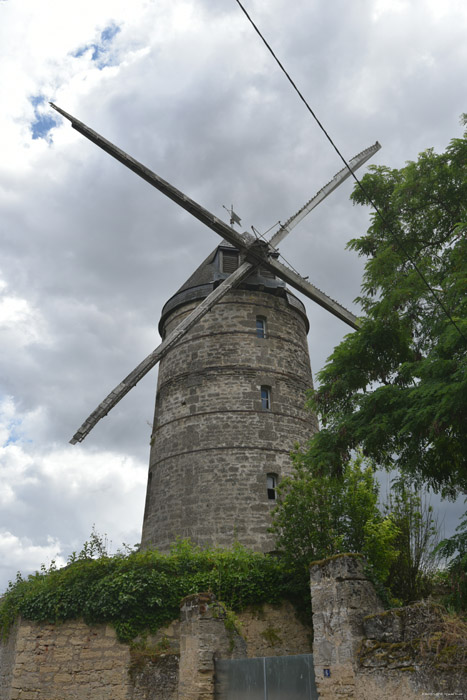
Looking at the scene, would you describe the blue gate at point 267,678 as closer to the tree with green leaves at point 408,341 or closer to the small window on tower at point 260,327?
the tree with green leaves at point 408,341

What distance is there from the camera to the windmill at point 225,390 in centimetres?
1630

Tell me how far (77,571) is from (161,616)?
6.70 ft

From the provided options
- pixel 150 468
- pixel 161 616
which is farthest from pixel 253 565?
pixel 150 468

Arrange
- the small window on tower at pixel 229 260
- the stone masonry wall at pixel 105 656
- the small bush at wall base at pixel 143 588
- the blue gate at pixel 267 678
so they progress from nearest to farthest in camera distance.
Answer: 1. the blue gate at pixel 267 678
2. the stone masonry wall at pixel 105 656
3. the small bush at wall base at pixel 143 588
4. the small window on tower at pixel 229 260

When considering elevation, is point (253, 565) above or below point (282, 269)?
below

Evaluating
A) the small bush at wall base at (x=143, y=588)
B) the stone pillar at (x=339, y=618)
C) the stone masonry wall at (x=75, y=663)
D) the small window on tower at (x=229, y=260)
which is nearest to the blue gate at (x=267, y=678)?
the stone pillar at (x=339, y=618)

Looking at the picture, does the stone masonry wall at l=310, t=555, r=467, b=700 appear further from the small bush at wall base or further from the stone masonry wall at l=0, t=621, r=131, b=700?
the stone masonry wall at l=0, t=621, r=131, b=700

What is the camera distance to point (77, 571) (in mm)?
11914

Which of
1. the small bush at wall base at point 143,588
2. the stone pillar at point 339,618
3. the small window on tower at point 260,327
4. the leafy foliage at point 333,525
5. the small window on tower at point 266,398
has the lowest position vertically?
the stone pillar at point 339,618

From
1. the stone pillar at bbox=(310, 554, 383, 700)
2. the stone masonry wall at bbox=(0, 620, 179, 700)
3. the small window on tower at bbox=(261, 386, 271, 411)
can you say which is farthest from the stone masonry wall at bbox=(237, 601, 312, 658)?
the small window on tower at bbox=(261, 386, 271, 411)

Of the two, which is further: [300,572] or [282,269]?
[282,269]

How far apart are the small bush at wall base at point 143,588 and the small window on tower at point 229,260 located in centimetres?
1132

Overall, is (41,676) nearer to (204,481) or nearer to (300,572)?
(300,572)

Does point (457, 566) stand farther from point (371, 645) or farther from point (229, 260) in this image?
point (229, 260)
